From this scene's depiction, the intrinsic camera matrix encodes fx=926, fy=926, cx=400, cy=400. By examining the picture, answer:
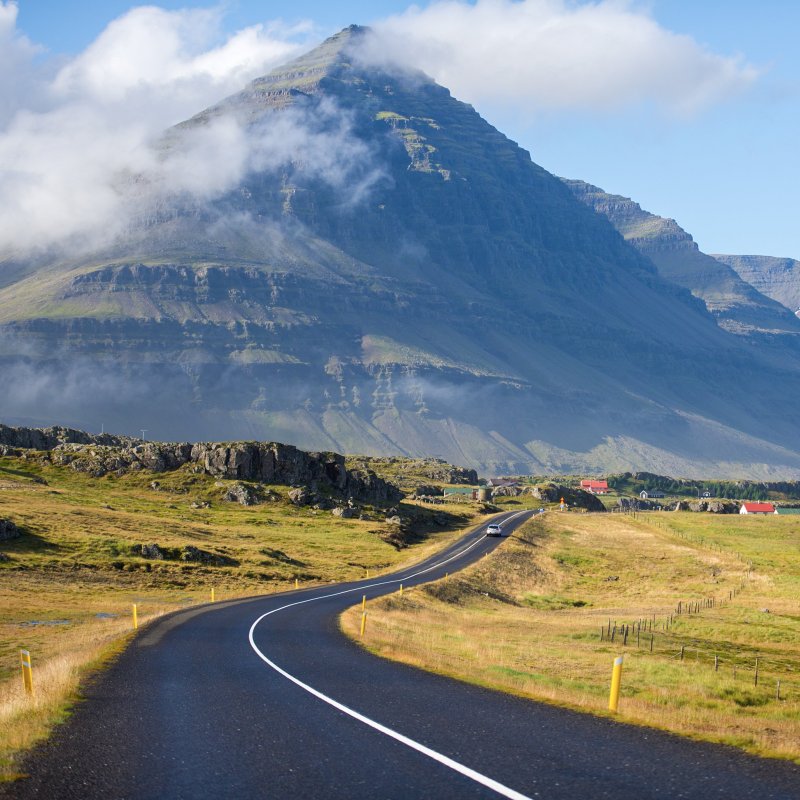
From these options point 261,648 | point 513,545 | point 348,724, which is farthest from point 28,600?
point 513,545

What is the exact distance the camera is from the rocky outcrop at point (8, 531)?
71156mm

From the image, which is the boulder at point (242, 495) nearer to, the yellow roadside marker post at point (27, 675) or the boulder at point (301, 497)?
the boulder at point (301, 497)

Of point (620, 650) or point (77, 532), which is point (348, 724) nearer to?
point (620, 650)

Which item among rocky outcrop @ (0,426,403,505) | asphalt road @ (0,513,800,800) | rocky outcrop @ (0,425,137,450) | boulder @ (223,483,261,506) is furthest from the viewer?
rocky outcrop @ (0,425,137,450)

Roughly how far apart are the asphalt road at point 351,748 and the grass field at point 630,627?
69.4 inches

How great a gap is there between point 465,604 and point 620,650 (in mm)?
23320

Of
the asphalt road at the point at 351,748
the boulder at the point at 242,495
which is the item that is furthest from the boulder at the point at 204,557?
the boulder at the point at 242,495

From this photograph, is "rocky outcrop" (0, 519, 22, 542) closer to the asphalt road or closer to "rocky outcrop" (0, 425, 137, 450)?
the asphalt road

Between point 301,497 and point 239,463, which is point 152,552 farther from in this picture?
point 239,463

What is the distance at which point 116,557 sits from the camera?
71.1 metres

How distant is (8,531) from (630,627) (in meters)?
47.6

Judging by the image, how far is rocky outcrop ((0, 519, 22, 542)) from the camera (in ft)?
233

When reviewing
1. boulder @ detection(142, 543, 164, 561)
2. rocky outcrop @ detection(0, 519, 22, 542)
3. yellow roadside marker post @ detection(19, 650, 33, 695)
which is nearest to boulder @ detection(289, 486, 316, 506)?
boulder @ detection(142, 543, 164, 561)

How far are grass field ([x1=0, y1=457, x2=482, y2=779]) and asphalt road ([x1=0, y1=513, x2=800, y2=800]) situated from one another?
1.31 m
